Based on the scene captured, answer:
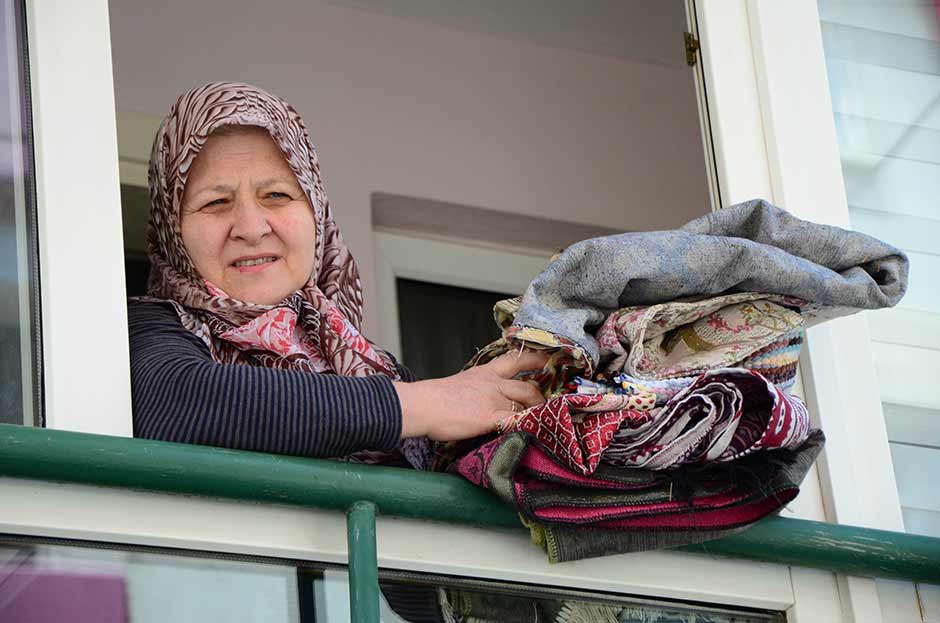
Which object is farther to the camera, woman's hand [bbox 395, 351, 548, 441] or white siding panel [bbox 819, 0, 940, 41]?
white siding panel [bbox 819, 0, 940, 41]

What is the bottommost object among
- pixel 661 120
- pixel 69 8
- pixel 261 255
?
pixel 261 255

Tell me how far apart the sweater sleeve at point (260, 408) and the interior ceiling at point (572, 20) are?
1.88 meters

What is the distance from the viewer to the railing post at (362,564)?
1536 mm

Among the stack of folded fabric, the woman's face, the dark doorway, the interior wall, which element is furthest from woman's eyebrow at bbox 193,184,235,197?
the dark doorway

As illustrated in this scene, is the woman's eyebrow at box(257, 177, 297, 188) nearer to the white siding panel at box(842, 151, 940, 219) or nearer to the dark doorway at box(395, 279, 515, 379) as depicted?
the white siding panel at box(842, 151, 940, 219)

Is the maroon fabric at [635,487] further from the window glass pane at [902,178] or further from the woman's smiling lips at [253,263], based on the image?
the woman's smiling lips at [253,263]

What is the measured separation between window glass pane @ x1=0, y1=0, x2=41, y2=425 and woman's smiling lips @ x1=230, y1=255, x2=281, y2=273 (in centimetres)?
39

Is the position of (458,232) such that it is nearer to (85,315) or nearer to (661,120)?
(661,120)

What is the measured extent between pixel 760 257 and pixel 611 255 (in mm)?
172

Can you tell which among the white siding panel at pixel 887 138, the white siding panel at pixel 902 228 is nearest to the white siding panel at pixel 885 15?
the white siding panel at pixel 887 138

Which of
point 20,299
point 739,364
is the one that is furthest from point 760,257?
point 20,299

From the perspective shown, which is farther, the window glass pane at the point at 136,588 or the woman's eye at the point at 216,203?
the woman's eye at the point at 216,203

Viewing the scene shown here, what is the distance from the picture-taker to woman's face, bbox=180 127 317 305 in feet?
6.69

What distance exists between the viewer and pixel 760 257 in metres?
1.76
